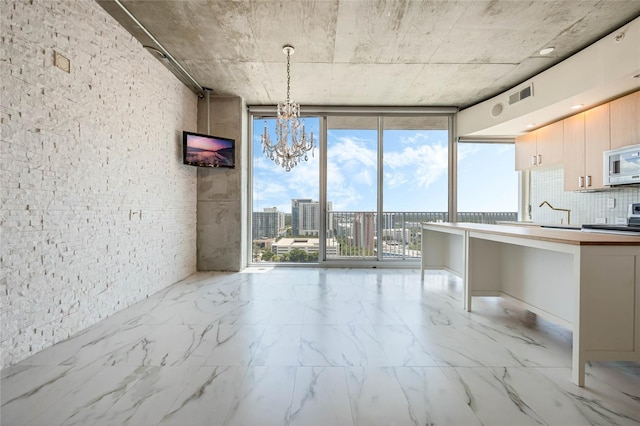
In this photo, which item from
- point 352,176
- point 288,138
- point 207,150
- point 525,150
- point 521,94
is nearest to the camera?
point 288,138

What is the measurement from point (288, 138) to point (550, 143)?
3834mm

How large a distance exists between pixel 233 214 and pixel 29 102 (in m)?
2.74

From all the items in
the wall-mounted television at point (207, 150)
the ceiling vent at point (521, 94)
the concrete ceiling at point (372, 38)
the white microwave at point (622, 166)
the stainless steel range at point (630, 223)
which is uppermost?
the concrete ceiling at point (372, 38)

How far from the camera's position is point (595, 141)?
3.20m

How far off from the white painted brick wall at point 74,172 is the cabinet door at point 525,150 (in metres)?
5.50

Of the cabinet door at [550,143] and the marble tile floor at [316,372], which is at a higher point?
the cabinet door at [550,143]

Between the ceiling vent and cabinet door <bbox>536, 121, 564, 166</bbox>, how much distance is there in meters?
0.69

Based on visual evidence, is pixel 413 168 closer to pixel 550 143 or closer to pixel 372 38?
pixel 550 143

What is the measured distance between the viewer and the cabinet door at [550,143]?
3.71m

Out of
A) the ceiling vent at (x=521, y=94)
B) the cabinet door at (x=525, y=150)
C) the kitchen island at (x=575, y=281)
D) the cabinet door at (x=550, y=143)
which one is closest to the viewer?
the kitchen island at (x=575, y=281)

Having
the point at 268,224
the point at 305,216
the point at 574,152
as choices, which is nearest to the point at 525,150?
the point at 574,152

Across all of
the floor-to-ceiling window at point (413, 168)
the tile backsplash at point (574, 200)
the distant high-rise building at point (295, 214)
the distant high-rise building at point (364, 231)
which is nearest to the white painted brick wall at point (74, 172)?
the distant high-rise building at point (295, 214)

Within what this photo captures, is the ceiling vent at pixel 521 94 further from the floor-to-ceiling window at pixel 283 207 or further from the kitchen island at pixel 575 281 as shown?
the floor-to-ceiling window at pixel 283 207

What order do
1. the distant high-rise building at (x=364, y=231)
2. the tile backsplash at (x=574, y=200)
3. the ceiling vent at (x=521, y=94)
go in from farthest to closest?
1. the distant high-rise building at (x=364, y=231)
2. the ceiling vent at (x=521, y=94)
3. the tile backsplash at (x=574, y=200)
